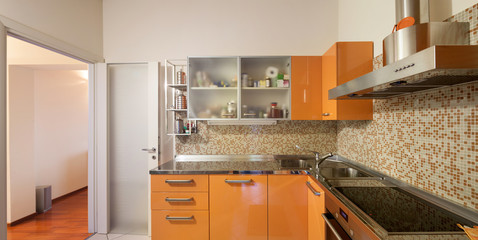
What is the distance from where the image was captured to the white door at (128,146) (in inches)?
100

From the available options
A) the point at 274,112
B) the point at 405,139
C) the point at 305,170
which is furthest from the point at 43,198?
the point at 405,139

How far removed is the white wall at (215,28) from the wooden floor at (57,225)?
2.21 metres

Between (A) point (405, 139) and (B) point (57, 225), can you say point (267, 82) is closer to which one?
(A) point (405, 139)

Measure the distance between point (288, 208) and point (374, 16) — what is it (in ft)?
6.19

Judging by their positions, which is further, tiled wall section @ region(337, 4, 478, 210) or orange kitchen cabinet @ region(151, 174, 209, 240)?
orange kitchen cabinet @ region(151, 174, 209, 240)

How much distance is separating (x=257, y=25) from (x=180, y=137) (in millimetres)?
1678

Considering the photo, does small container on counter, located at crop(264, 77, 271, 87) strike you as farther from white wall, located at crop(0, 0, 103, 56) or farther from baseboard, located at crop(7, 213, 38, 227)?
baseboard, located at crop(7, 213, 38, 227)

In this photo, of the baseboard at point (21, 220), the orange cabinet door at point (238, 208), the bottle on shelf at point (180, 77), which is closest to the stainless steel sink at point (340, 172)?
the orange cabinet door at point (238, 208)

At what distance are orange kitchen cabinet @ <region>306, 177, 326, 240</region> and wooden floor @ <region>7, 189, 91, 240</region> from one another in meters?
2.57

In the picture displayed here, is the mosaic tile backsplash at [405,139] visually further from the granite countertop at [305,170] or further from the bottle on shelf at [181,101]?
the bottle on shelf at [181,101]

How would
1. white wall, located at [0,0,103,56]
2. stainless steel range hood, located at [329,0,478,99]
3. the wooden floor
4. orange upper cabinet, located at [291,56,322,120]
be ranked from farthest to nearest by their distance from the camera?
1. the wooden floor
2. orange upper cabinet, located at [291,56,322,120]
3. white wall, located at [0,0,103,56]
4. stainless steel range hood, located at [329,0,478,99]

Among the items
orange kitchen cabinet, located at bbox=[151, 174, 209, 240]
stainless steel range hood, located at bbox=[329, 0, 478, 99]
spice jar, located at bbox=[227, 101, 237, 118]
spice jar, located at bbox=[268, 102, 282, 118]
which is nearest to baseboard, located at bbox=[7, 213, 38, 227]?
orange kitchen cabinet, located at bbox=[151, 174, 209, 240]

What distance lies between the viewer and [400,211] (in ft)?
3.53

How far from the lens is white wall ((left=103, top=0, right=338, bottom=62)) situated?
249 cm
